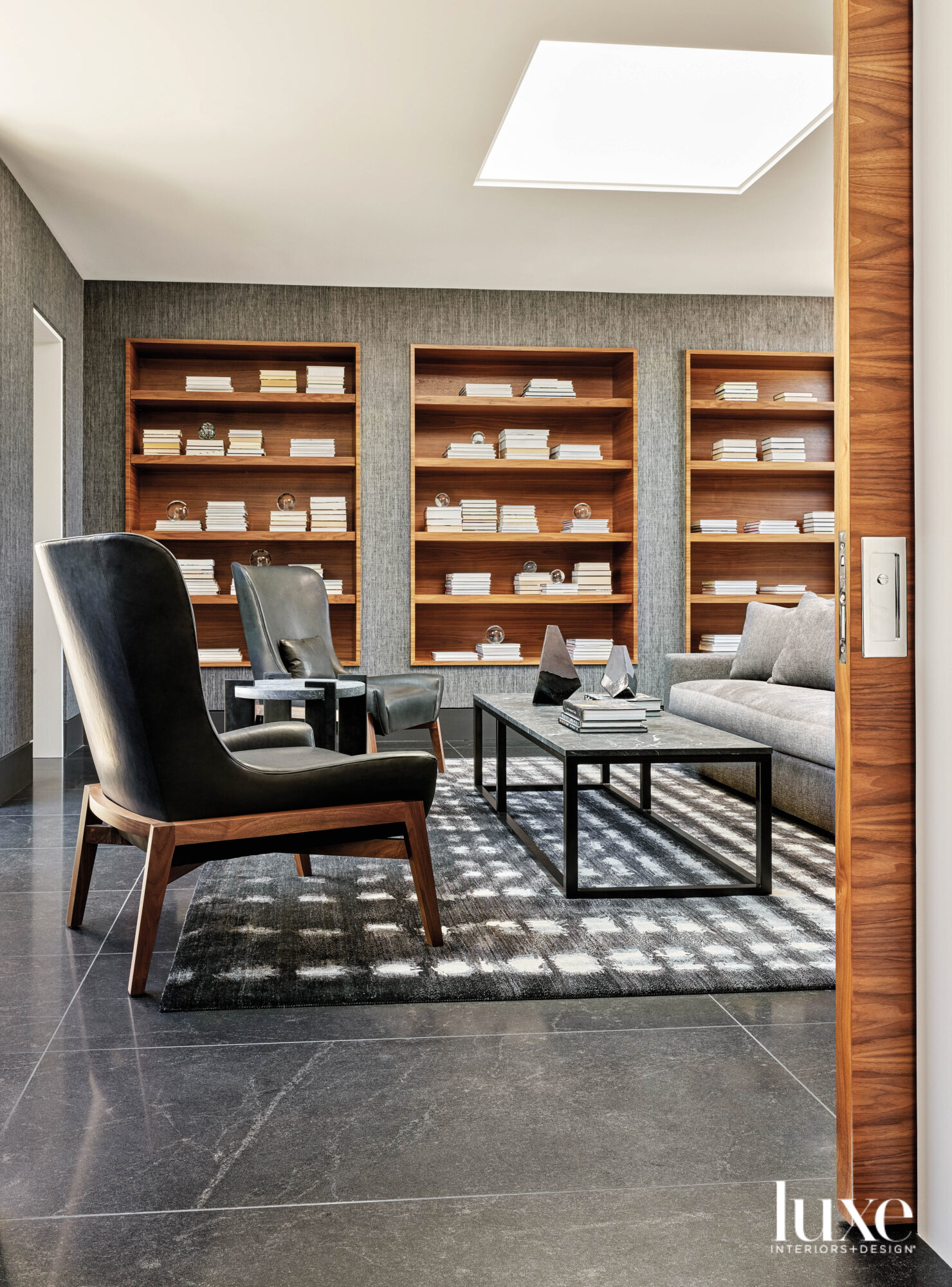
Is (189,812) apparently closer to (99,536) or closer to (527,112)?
(99,536)

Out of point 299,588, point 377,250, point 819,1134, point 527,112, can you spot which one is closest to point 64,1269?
point 819,1134

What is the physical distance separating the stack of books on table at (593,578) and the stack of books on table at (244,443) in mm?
2105

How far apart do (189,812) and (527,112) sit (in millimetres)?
3357

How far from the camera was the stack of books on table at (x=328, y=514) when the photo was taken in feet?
21.7

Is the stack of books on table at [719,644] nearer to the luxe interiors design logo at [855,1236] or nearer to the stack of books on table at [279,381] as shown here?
→ the stack of books on table at [279,381]

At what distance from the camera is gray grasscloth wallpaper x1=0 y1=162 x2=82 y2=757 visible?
4500mm

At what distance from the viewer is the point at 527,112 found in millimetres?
4363

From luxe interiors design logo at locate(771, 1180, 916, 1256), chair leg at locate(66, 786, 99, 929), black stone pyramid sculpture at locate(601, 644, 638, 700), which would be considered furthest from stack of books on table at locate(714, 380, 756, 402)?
luxe interiors design logo at locate(771, 1180, 916, 1256)

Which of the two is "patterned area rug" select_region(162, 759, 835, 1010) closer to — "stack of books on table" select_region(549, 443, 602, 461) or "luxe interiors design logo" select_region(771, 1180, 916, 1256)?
"luxe interiors design logo" select_region(771, 1180, 916, 1256)

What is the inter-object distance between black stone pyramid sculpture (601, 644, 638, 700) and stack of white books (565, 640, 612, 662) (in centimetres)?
292

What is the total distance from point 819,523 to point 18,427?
4777 millimetres

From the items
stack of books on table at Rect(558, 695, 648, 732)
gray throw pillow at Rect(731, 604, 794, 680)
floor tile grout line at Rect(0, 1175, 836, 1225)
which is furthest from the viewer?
gray throw pillow at Rect(731, 604, 794, 680)

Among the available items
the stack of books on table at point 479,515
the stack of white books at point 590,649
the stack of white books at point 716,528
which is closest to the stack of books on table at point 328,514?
the stack of books on table at point 479,515

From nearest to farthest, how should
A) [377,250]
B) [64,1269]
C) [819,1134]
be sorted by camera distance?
[64,1269] → [819,1134] → [377,250]
